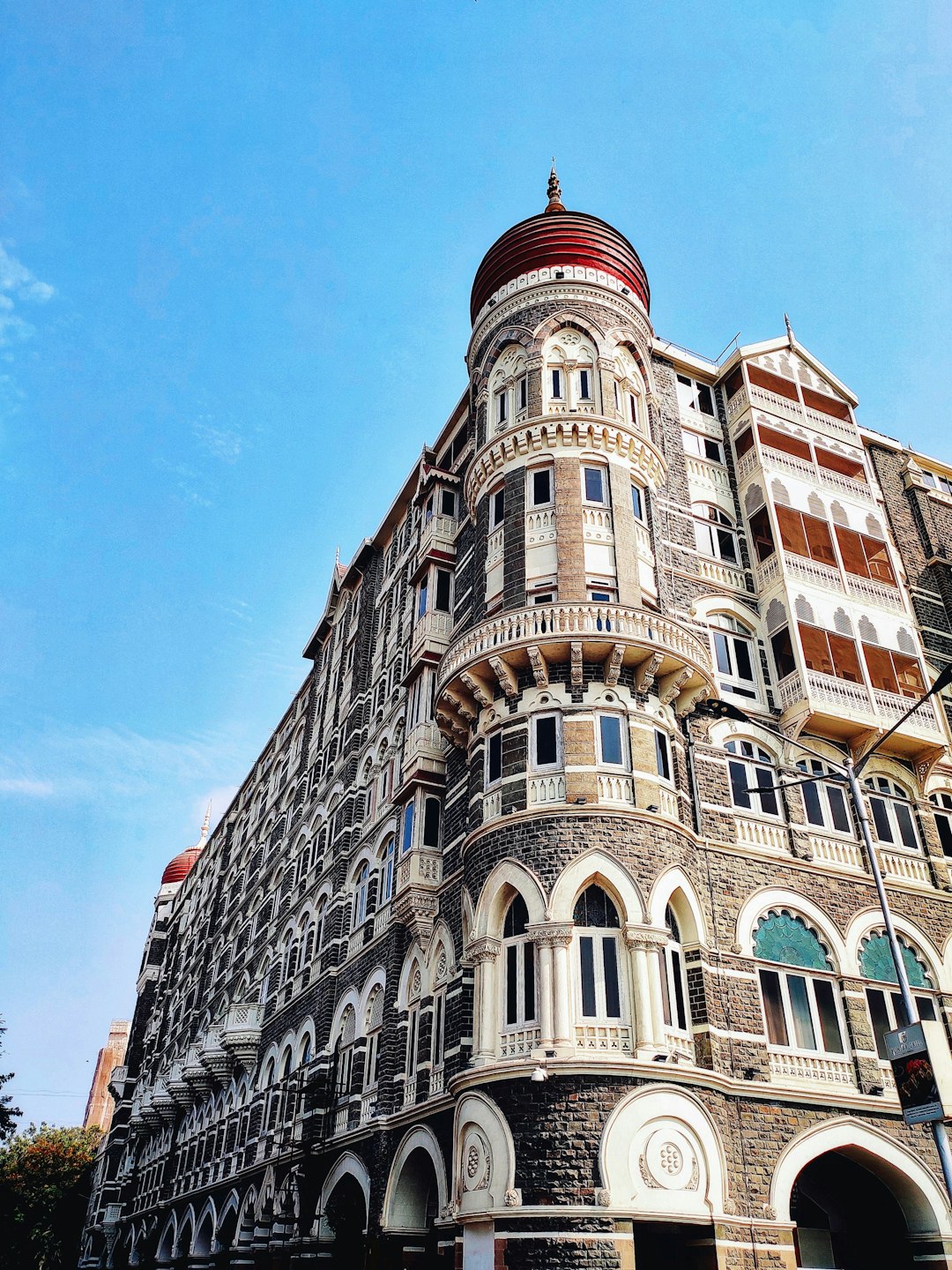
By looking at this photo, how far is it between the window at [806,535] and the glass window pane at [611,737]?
10381 millimetres

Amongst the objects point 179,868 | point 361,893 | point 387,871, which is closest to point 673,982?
point 387,871

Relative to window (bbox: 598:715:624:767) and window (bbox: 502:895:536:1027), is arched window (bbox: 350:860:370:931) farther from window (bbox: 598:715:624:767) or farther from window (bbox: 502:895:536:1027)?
window (bbox: 598:715:624:767)

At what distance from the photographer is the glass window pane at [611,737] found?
23.5 metres

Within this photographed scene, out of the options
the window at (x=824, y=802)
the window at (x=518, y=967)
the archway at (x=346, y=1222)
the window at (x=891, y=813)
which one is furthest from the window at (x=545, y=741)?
the archway at (x=346, y=1222)

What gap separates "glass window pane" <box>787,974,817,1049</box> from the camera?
77.4 ft

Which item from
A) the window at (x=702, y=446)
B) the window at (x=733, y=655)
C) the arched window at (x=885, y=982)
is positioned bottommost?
the arched window at (x=885, y=982)

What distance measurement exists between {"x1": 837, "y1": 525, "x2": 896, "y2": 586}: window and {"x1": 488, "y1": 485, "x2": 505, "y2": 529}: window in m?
11.2

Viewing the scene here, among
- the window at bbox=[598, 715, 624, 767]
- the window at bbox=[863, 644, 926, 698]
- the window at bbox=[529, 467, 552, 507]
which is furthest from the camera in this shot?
the window at bbox=[863, 644, 926, 698]

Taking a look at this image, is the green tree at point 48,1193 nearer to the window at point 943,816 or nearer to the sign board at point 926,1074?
the window at point 943,816

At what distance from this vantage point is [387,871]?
31.8 m

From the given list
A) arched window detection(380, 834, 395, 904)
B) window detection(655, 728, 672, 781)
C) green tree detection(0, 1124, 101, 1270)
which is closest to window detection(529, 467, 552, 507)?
window detection(655, 728, 672, 781)

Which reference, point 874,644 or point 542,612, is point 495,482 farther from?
point 874,644

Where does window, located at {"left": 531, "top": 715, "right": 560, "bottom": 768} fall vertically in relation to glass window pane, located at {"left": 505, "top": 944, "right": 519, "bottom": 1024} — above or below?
above

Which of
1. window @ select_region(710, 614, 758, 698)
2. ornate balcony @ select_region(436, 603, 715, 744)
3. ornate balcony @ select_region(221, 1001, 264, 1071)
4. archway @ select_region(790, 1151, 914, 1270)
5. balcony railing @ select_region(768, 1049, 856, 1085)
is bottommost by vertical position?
archway @ select_region(790, 1151, 914, 1270)
